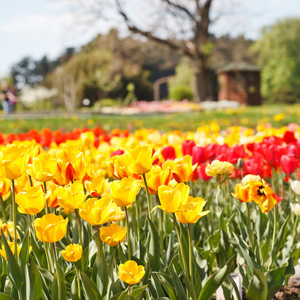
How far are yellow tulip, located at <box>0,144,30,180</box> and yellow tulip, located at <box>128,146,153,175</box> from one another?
346mm

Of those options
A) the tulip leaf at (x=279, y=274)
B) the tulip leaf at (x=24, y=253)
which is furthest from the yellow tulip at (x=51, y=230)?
the tulip leaf at (x=279, y=274)

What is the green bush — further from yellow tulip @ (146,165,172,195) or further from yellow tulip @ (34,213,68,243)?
yellow tulip @ (34,213,68,243)

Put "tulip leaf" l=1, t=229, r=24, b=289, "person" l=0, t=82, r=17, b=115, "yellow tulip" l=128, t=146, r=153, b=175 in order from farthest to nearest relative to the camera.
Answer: "person" l=0, t=82, r=17, b=115 < "yellow tulip" l=128, t=146, r=153, b=175 < "tulip leaf" l=1, t=229, r=24, b=289

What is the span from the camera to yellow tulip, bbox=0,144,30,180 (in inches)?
51.3

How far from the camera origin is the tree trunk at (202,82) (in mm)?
25984

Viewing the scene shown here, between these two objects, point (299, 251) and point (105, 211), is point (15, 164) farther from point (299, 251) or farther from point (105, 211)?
point (299, 251)

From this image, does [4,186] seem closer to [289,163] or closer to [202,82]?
[289,163]

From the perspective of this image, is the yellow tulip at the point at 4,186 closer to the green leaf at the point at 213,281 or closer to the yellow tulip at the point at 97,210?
the yellow tulip at the point at 97,210

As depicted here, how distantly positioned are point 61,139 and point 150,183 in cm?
Answer: 200

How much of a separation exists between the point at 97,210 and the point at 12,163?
0.31 meters

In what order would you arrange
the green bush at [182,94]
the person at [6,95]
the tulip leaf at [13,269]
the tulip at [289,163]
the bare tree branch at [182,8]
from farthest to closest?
the green bush at [182,94] < the bare tree branch at [182,8] < the person at [6,95] < the tulip at [289,163] < the tulip leaf at [13,269]

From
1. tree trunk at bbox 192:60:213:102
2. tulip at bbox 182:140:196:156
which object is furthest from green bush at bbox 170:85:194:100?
tulip at bbox 182:140:196:156

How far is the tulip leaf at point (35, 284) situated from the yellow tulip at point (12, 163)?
11.4 inches

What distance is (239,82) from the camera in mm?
34562
